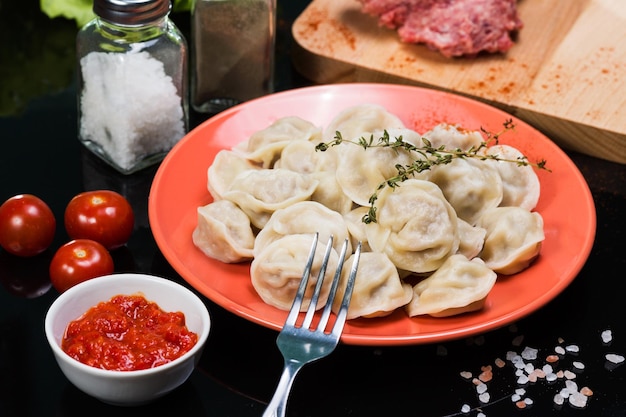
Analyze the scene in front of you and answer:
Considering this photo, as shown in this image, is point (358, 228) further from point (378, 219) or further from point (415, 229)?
point (415, 229)

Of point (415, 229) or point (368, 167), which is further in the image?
point (368, 167)

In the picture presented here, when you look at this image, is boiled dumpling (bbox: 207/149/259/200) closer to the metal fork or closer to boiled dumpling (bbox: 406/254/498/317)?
the metal fork

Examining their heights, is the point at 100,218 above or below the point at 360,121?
below

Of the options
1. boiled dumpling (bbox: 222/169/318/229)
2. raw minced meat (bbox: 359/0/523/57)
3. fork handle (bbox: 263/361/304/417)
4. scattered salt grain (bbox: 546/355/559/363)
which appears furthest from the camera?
raw minced meat (bbox: 359/0/523/57)

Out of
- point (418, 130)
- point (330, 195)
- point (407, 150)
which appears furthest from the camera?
point (418, 130)

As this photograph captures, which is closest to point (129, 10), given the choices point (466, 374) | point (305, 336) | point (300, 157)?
point (300, 157)

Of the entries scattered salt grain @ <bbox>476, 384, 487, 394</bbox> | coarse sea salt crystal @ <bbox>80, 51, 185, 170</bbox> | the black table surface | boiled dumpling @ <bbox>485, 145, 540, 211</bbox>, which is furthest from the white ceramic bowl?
boiled dumpling @ <bbox>485, 145, 540, 211</bbox>

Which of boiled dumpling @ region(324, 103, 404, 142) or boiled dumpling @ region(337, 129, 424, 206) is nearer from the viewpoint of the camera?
boiled dumpling @ region(337, 129, 424, 206)

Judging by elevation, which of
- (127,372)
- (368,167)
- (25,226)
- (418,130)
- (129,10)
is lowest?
(25,226)
